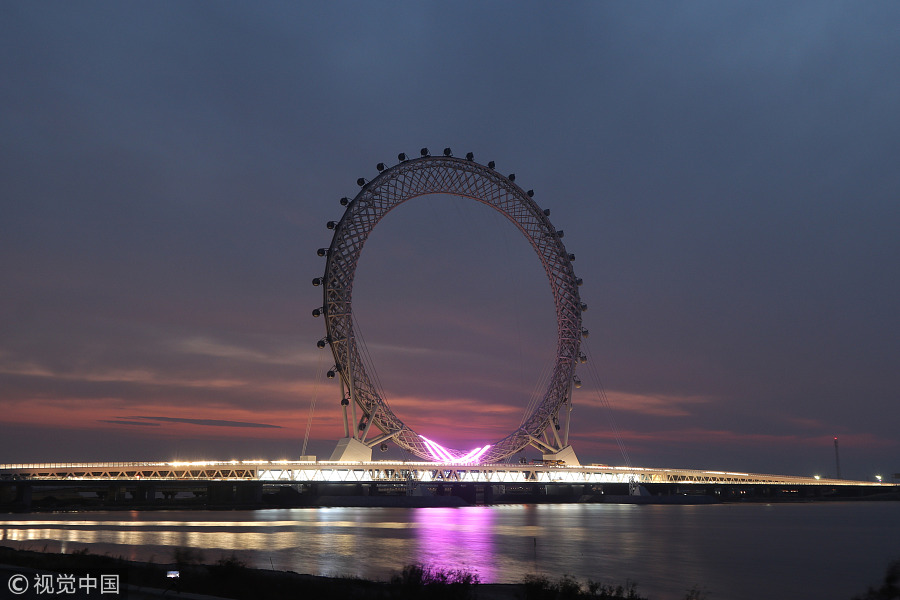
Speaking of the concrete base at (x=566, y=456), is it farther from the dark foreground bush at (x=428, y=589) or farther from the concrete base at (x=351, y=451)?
the dark foreground bush at (x=428, y=589)

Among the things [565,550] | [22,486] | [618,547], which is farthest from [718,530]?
[22,486]

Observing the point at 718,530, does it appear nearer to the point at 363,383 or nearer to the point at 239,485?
the point at 363,383

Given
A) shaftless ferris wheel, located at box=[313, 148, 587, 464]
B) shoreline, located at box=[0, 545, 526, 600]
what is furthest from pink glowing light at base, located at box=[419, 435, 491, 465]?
shoreline, located at box=[0, 545, 526, 600]

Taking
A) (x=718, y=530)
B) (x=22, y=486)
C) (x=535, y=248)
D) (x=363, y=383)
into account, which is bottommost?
(x=718, y=530)

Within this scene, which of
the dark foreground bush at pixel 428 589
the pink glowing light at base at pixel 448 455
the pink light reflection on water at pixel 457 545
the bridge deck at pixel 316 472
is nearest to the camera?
the dark foreground bush at pixel 428 589

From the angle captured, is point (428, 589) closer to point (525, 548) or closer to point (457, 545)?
point (457, 545)

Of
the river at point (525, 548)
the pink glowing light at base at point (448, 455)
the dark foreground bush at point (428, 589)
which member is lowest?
the river at point (525, 548)

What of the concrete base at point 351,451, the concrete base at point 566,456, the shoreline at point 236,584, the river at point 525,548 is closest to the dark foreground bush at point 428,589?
the shoreline at point 236,584
